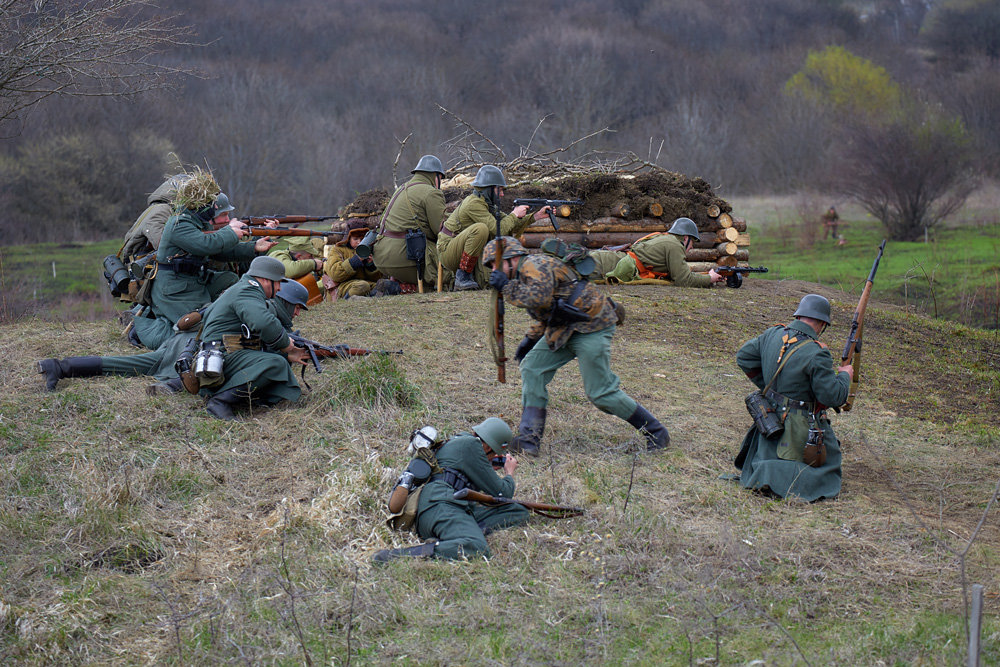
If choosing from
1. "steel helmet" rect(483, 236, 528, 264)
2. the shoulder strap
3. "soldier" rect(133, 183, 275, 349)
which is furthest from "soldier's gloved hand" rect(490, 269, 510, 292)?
"soldier" rect(133, 183, 275, 349)

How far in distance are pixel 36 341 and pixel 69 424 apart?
3.19m

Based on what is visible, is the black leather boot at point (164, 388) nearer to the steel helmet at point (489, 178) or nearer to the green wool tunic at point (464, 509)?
the green wool tunic at point (464, 509)

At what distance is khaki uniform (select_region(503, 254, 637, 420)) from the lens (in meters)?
6.72

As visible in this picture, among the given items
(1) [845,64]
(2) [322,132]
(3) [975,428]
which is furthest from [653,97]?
(3) [975,428]

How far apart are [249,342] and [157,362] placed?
4.87 ft

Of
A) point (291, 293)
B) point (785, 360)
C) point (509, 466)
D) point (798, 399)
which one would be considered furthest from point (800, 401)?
point (291, 293)

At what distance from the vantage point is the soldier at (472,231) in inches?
439

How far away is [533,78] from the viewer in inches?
2493

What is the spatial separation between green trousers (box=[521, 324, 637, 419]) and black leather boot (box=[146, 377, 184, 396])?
9.64 feet

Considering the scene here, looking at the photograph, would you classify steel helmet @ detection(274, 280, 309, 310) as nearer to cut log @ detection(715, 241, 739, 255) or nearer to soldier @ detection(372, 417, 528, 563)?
soldier @ detection(372, 417, 528, 563)

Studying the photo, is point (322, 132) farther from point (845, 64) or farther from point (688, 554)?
point (688, 554)

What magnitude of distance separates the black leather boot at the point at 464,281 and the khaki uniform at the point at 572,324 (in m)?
5.15

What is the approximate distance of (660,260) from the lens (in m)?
13.0

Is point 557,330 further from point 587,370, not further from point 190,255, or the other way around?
point 190,255
